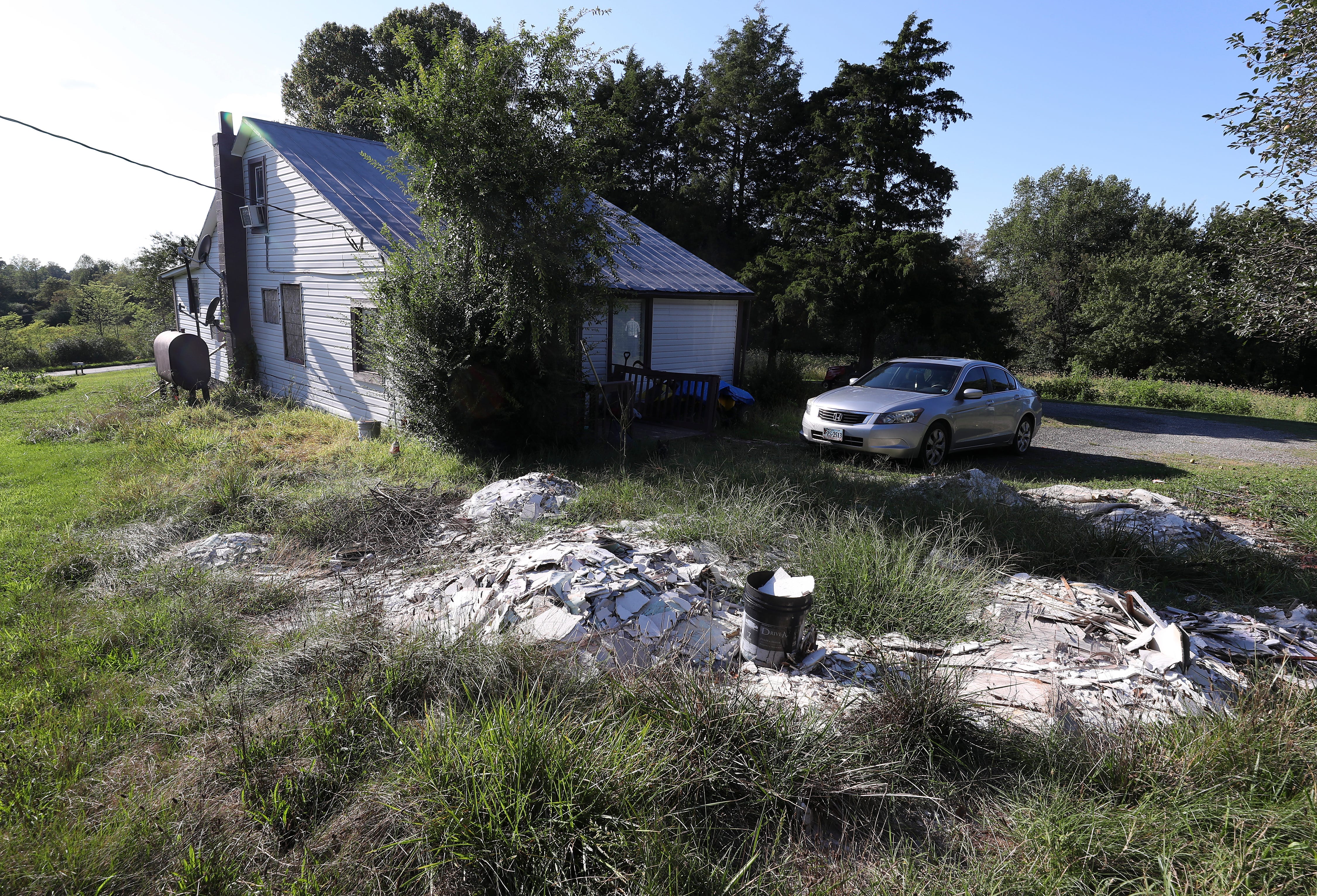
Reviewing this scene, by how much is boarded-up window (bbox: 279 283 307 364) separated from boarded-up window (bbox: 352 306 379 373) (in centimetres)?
217

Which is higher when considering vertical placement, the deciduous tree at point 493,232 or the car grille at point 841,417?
the deciduous tree at point 493,232

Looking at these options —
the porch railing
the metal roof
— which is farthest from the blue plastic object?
the metal roof

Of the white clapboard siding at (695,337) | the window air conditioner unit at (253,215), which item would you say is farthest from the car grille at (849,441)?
the window air conditioner unit at (253,215)

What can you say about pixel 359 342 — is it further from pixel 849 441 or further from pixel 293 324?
pixel 849 441

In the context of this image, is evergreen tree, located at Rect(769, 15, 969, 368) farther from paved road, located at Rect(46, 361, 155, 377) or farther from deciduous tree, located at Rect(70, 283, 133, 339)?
deciduous tree, located at Rect(70, 283, 133, 339)

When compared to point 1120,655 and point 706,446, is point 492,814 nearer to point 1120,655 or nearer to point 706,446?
point 1120,655

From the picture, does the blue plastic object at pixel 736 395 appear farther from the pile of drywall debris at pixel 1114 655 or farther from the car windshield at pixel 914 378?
the pile of drywall debris at pixel 1114 655

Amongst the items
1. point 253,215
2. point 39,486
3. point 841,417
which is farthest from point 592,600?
point 253,215

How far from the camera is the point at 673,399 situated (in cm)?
1212

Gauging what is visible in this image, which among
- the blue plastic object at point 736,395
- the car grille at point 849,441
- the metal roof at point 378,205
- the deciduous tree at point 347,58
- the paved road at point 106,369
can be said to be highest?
the deciduous tree at point 347,58

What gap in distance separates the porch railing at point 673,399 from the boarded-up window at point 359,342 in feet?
14.4

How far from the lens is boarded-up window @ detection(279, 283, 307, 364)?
45.0 ft

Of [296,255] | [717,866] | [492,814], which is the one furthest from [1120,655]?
[296,255]

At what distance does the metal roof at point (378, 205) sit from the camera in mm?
11508
